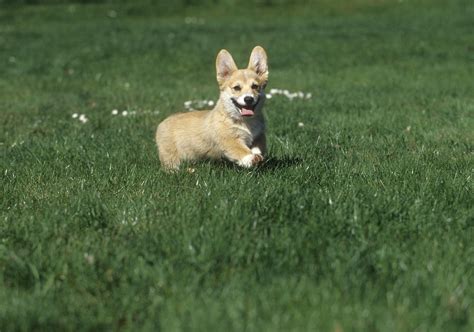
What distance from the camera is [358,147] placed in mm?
7777

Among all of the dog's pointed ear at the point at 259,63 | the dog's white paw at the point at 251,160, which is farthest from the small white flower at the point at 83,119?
the dog's white paw at the point at 251,160

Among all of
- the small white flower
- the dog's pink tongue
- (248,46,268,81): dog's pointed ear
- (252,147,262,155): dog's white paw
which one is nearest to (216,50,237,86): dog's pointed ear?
(248,46,268,81): dog's pointed ear

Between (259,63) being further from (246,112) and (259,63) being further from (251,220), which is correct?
(251,220)

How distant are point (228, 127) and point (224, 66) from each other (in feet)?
2.70

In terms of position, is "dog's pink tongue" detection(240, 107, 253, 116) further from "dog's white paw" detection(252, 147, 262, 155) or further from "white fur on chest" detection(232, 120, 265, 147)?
"dog's white paw" detection(252, 147, 262, 155)

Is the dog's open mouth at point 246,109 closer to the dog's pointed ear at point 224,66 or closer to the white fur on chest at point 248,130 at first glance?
the white fur on chest at point 248,130

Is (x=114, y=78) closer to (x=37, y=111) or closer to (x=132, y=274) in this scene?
(x=37, y=111)

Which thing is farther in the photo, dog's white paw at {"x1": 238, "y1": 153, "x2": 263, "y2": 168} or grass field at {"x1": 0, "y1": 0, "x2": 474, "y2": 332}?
dog's white paw at {"x1": 238, "y1": 153, "x2": 263, "y2": 168}

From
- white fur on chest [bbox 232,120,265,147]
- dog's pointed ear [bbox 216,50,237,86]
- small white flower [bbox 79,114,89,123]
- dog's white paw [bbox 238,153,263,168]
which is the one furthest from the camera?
small white flower [bbox 79,114,89,123]

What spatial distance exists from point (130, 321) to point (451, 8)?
34393mm

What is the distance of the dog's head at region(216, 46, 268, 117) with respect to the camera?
661 centimetres

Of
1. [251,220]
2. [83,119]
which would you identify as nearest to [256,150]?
[251,220]

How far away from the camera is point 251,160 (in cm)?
627

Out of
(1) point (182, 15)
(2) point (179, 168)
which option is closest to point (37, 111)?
(2) point (179, 168)
